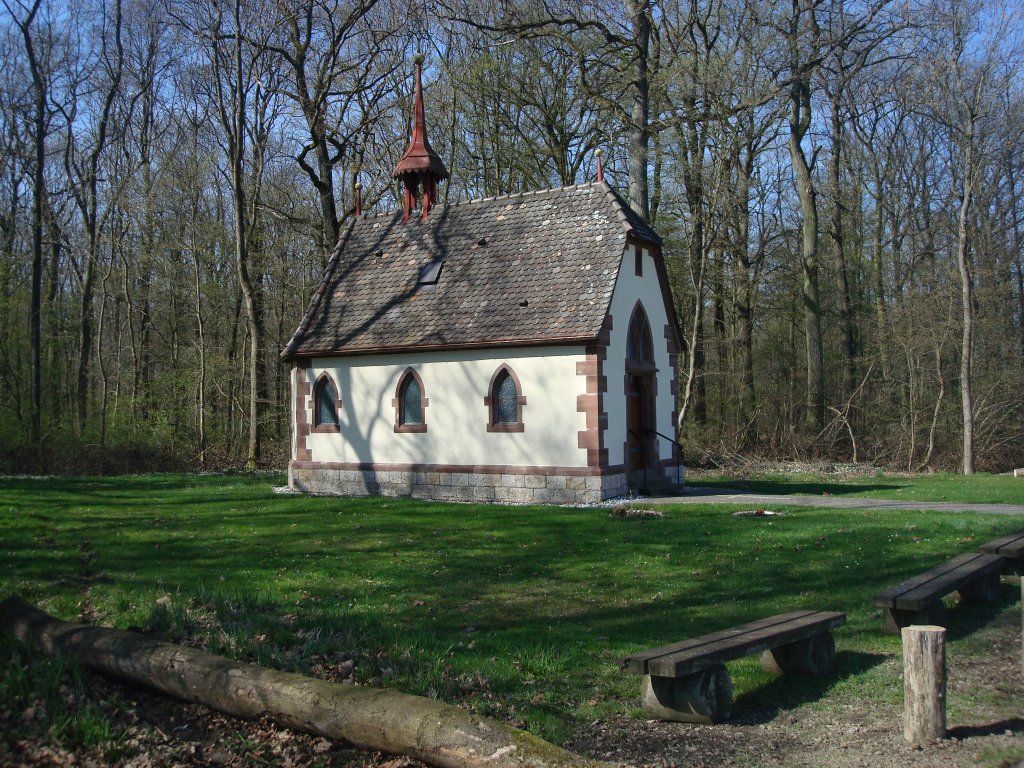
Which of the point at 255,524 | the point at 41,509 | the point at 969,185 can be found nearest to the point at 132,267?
the point at 41,509

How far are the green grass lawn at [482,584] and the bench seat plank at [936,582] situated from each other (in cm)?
45

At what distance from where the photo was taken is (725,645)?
6.33m

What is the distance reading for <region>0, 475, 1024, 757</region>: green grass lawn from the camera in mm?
6941

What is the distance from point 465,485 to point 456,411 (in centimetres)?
157

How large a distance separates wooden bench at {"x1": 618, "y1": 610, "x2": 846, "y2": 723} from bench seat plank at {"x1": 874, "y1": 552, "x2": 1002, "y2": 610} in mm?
878

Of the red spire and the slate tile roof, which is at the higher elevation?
the red spire

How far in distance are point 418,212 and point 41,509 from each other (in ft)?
36.3

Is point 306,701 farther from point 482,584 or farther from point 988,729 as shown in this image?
point 482,584

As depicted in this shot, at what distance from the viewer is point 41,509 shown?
16.4 m

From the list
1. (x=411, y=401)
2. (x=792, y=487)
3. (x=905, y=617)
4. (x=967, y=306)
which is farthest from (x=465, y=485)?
(x=967, y=306)

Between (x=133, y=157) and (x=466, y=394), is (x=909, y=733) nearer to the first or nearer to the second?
(x=466, y=394)

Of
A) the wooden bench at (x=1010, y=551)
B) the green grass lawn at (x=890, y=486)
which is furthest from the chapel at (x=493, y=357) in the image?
the wooden bench at (x=1010, y=551)

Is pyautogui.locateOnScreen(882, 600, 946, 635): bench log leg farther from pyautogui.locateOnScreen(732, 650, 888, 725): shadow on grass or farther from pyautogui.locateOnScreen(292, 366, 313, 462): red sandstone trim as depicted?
pyautogui.locateOnScreen(292, 366, 313, 462): red sandstone trim

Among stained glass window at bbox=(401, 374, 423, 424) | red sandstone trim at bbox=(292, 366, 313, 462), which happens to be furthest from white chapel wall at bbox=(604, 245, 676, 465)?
red sandstone trim at bbox=(292, 366, 313, 462)
